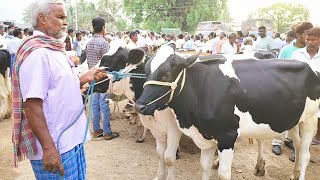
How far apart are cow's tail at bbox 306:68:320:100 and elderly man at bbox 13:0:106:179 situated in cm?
253

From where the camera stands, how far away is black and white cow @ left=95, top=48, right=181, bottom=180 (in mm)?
3688

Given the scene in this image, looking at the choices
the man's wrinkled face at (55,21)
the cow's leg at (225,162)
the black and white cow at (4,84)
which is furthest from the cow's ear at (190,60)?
the black and white cow at (4,84)

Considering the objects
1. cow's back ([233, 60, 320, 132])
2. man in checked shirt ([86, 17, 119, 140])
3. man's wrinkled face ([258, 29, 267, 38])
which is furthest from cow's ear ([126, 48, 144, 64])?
man's wrinkled face ([258, 29, 267, 38])

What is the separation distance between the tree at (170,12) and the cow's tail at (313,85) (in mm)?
31578

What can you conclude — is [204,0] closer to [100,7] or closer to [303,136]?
[100,7]

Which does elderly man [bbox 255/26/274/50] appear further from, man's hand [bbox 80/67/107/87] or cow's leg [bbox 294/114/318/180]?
man's hand [bbox 80/67/107/87]

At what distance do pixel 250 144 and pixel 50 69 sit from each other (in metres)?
4.38

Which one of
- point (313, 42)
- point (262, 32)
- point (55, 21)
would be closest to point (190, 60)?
point (55, 21)

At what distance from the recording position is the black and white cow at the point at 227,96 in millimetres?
2896

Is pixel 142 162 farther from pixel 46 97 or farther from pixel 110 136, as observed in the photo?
pixel 46 97

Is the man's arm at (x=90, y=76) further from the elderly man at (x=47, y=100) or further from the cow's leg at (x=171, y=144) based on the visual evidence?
the cow's leg at (x=171, y=144)

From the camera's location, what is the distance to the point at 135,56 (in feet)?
12.7

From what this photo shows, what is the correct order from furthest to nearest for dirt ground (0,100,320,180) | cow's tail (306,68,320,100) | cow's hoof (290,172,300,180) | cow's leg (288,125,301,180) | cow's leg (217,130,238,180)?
1. dirt ground (0,100,320,180)
2. cow's hoof (290,172,300,180)
3. cow's leg (288,125,301,180)
4. cow's tail (306,68,320,100)
5. cow's leg (217,130,238,180)

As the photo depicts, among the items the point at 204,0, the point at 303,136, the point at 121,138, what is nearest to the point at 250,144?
the point at 303,136
